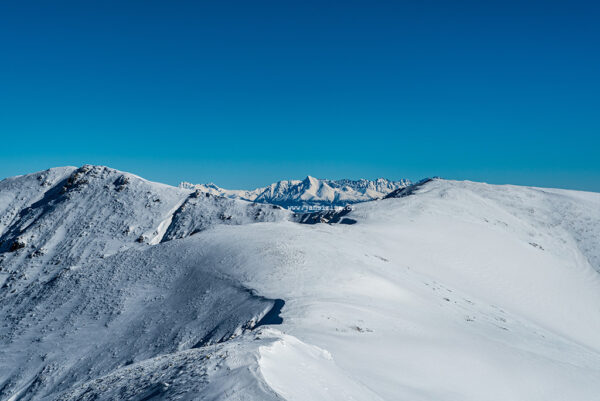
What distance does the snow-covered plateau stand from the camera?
13.1 metres

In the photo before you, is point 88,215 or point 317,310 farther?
point 88,215

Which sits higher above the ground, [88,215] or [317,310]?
[88,215]

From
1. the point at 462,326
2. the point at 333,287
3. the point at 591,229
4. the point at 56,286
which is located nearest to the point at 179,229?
the point at 56,286

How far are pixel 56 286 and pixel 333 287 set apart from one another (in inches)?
1016

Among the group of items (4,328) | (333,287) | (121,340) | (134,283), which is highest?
(333,287)

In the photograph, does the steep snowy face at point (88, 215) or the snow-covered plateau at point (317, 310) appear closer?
the snow-covered plateau at point (317, 310)

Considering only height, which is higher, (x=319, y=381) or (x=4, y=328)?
(x=319, y=381)

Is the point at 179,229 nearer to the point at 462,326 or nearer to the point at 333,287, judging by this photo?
the point at 333,287

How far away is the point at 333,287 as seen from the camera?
91.5 ft

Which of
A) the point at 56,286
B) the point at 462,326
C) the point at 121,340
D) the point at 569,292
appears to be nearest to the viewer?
the point at 462,326

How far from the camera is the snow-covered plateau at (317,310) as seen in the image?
1315 centimetres

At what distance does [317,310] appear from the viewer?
22.3m

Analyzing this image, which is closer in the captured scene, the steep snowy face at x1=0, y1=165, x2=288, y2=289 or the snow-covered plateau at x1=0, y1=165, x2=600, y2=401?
the snow-covered plateau at x1=0, y1=165, x2=600, y2=401

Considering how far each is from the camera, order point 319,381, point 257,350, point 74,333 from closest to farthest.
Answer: point 319,381 < point 257,350 < point 74,333
